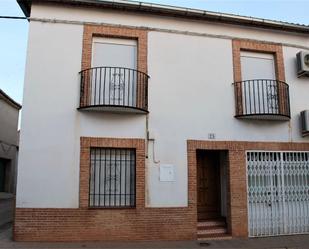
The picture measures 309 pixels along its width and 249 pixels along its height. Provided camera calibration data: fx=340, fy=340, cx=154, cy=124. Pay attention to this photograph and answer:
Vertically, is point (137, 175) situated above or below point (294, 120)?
below

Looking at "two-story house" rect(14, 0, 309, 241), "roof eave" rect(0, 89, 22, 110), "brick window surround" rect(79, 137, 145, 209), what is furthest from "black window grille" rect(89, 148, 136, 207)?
"roof eave" rect(0, 89, 22, 110)

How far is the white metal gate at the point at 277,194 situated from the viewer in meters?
9.75

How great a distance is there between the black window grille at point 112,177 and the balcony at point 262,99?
349 cm

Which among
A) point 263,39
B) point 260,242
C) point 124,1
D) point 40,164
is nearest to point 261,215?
point 260,242

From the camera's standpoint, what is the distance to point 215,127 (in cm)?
976

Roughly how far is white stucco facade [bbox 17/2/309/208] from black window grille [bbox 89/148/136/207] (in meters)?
0.43

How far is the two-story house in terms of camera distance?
28.6 feet

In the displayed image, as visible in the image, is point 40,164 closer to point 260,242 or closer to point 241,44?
point 260,242

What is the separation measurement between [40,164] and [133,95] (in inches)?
119

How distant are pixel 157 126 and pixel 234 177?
2649 mm

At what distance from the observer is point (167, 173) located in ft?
30.3

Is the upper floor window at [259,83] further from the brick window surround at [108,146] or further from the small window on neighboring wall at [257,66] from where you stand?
the brick window surround at [108,146]

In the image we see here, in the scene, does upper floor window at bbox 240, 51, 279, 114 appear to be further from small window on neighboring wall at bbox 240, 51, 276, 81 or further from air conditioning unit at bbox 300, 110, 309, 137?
air conditioning unit at bbox 300, 110, 309, 137

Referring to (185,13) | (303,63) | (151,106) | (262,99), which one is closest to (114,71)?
(151,106)
